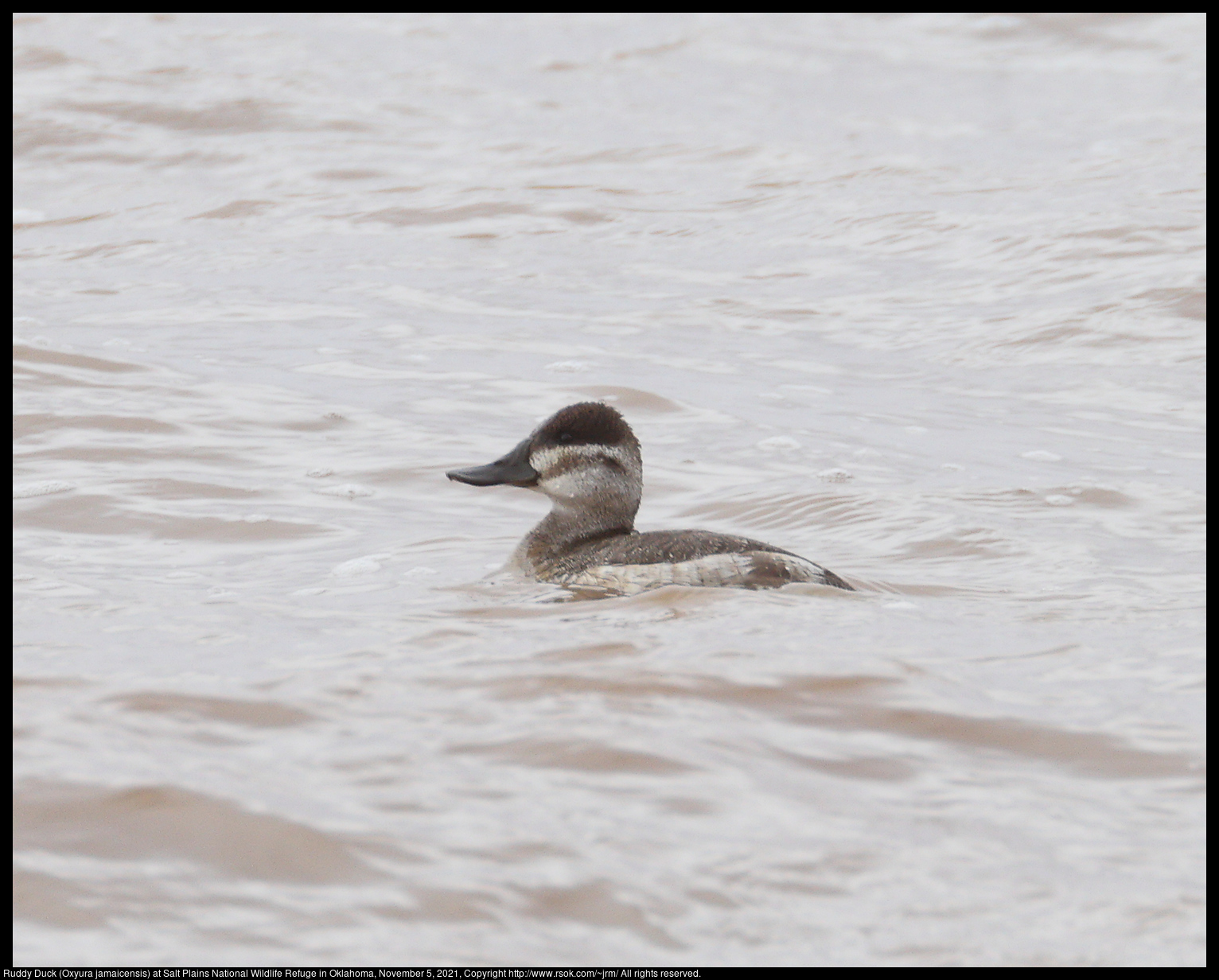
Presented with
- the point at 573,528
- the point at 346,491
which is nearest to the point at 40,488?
the point at 346,491

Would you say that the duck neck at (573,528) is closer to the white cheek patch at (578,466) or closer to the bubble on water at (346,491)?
→ the white cheek patch at (578,466)

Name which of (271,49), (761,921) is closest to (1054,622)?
(761,921)

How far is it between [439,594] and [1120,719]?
8.69 feet

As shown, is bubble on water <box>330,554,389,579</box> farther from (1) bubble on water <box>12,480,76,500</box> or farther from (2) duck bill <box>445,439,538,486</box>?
(1) bubble on water <box>12,480,76,500</box>

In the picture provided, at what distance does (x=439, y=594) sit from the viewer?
21.4 feet

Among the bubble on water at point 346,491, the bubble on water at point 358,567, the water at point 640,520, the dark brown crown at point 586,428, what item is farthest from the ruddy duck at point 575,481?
the bubble on water at point 346,491

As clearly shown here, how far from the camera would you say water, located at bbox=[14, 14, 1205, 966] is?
397cm

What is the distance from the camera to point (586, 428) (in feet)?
22.9

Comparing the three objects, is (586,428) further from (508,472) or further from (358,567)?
(358,567)

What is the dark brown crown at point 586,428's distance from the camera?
6.96m

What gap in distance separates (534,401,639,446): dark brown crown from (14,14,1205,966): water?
2.28 feet

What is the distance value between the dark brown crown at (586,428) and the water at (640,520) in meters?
0.69

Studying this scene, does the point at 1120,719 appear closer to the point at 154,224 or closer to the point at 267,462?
the point at 267,462

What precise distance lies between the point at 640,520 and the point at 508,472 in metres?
1.27
